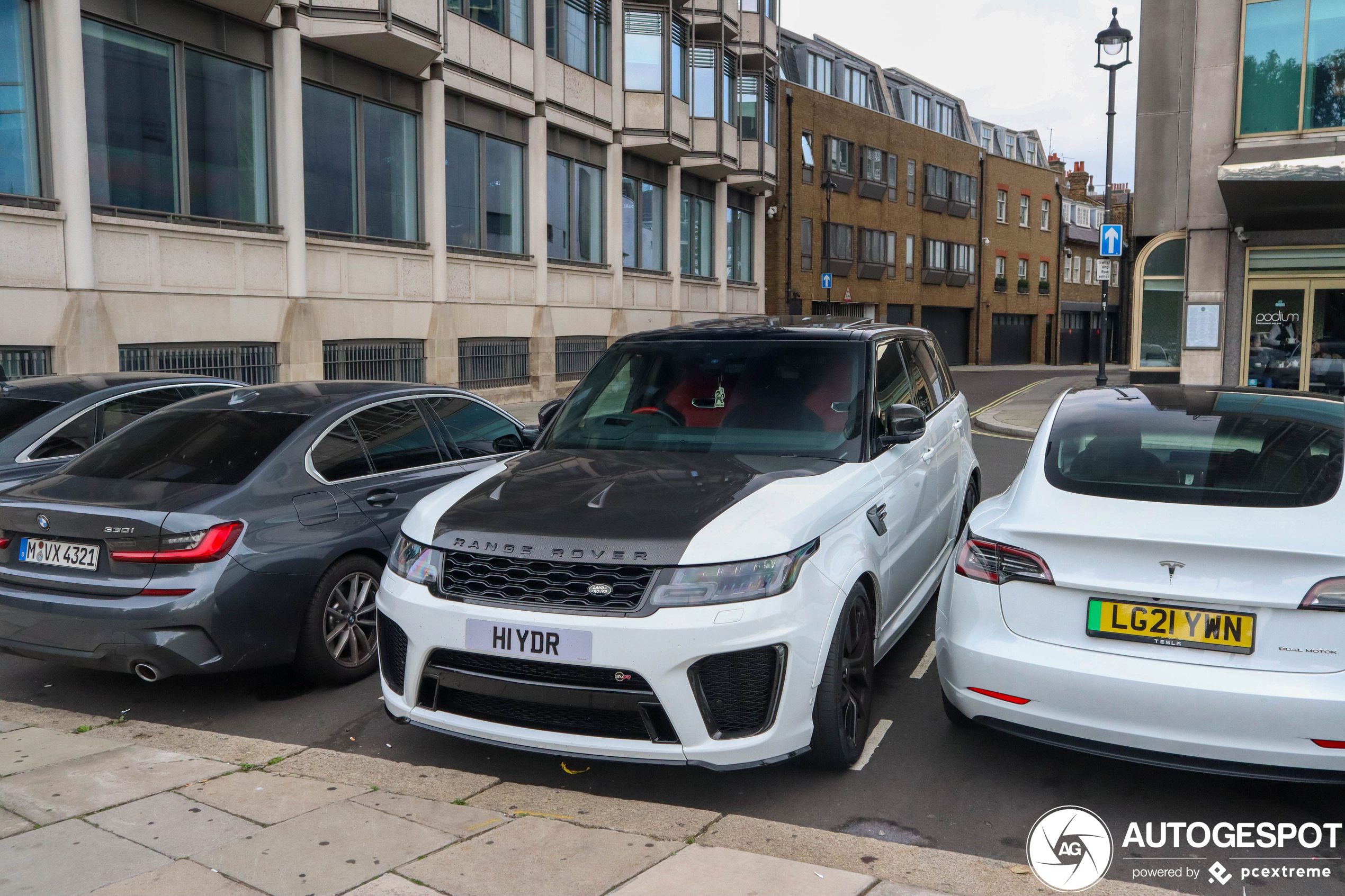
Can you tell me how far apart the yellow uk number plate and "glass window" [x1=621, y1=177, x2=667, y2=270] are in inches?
944

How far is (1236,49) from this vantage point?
1844 cm

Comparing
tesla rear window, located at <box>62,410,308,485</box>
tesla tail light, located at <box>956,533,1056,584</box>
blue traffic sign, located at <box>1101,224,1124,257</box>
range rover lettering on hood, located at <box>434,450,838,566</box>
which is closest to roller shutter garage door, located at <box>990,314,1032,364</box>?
blue traffic sign, located at <box>1101,224,1124,257</box>

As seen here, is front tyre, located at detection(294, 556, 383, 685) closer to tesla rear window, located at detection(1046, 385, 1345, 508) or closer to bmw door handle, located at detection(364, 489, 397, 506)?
bmw door handle, located at detection(364, 489, 397, 506)

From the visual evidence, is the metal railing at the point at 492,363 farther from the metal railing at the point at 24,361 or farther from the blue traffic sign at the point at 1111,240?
the blue traffic sign at the point at 1111,240

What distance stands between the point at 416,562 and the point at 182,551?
1.28 m

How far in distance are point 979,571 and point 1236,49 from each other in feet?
59.6

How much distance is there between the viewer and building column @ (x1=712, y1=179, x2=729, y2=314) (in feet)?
105

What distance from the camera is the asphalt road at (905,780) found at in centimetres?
373

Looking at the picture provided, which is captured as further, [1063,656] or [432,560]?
[432,560]

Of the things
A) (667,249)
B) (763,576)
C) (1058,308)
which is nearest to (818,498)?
(763,576)

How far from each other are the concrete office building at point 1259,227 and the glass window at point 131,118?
1562 cm

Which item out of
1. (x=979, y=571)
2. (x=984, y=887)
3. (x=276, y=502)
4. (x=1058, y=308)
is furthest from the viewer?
(x=1058, y=308)

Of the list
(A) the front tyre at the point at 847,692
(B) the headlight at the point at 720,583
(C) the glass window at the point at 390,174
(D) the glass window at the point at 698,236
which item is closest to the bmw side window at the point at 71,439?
(B) the headlight at the point at 720,583

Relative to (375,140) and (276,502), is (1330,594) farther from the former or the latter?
(375,140)
